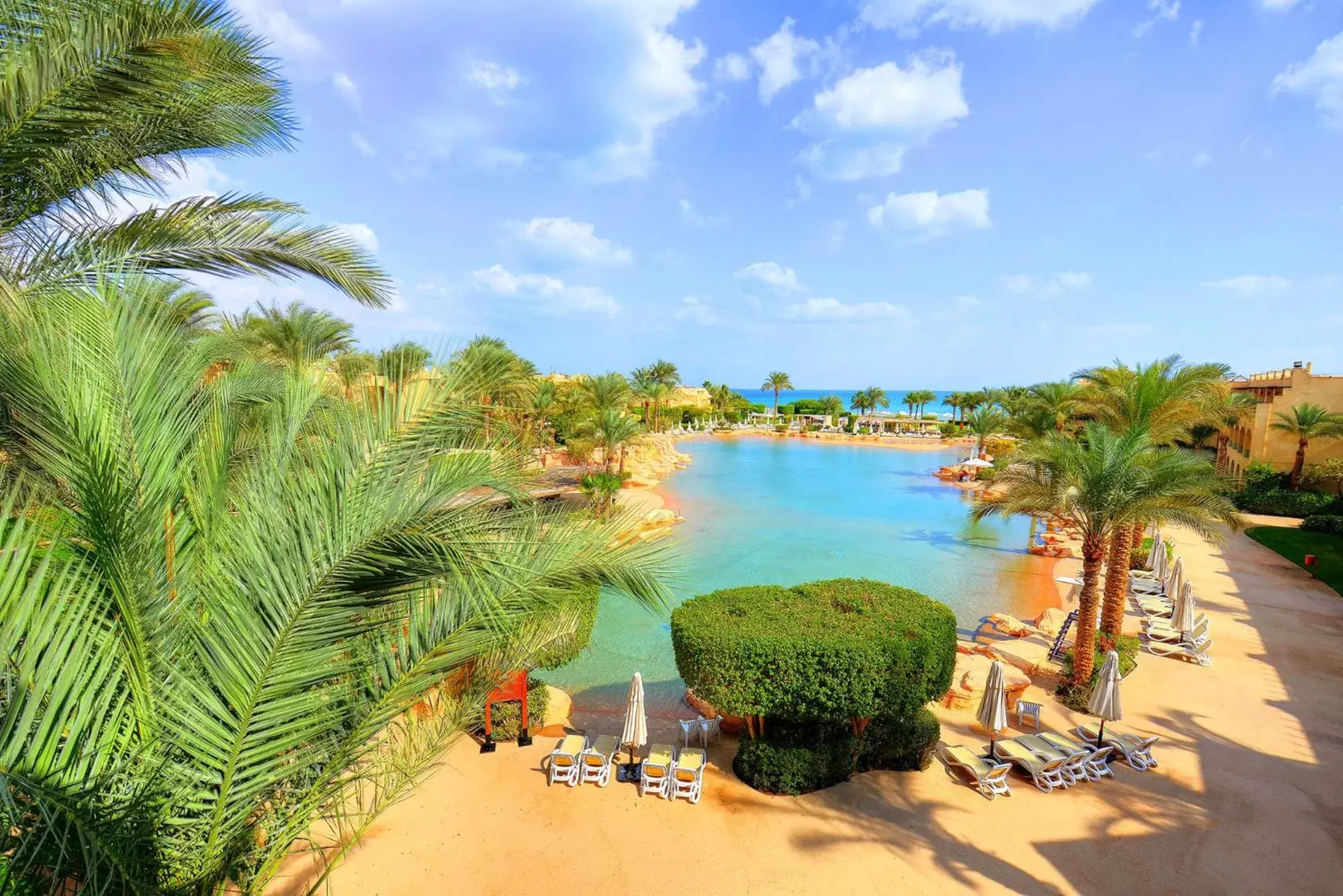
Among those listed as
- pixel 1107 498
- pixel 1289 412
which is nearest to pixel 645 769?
pixel 1107 498

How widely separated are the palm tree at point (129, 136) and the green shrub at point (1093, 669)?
463 inches

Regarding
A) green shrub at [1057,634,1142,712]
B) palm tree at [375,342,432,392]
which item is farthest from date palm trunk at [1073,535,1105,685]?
palm tree at [375,342,432,392]

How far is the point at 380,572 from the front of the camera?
3174 mm

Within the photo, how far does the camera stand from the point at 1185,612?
37.9 ft

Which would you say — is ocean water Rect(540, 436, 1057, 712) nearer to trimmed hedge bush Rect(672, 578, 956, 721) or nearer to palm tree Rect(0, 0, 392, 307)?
trimmed hedge bush Rect(672, 578, 956, 721)

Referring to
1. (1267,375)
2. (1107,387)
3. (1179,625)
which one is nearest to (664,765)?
(1179,625)

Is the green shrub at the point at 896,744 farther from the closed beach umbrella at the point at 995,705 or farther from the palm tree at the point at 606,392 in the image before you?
the palm tree at the point at 606,392

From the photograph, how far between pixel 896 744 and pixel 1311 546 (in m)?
19.2

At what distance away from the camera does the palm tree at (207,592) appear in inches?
101

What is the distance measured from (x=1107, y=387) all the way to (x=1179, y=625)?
806cm

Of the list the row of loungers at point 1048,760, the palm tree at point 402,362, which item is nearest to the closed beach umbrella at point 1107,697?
the row of loungers at point 1048,760

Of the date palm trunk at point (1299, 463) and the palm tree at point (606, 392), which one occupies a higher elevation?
the palm tree at point (606, 392)

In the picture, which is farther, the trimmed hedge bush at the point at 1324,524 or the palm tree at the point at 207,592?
the trimmed hedge bush at the point at 1324,524

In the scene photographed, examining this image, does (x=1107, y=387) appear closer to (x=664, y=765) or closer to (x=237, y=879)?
(x=664, y=765)
